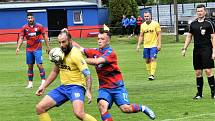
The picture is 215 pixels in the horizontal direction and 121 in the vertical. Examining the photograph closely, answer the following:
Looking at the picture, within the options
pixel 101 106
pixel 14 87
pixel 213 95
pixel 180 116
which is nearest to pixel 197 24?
pixel 213 95

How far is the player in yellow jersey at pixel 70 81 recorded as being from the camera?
30.3 ft

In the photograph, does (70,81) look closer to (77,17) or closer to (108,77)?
(108,77)

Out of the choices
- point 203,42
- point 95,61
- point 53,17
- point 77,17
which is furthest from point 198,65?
point 77,17

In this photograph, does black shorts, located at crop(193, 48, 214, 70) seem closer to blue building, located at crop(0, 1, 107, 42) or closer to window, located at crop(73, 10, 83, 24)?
blue building, located at crop(0, 1, 107, 42)

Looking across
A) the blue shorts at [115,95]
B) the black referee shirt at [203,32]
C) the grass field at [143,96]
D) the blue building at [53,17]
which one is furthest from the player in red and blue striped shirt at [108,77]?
the blue building at [53,17]

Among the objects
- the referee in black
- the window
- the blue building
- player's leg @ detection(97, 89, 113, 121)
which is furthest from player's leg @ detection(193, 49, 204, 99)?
the window

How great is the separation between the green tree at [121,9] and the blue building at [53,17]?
172cm

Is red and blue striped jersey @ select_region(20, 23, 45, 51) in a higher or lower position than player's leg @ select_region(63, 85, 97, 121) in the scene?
higher

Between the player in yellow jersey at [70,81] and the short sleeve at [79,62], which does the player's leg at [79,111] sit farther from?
the short sleeve at [79,62]

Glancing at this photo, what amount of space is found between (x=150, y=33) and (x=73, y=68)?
9.05 meters

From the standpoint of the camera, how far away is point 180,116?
11391 mm

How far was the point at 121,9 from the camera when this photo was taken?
2324 inches

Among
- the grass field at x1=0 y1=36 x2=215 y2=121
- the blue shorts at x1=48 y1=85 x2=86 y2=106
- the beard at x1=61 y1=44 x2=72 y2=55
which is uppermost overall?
the beard at x1=61 y1=44 x2=72 y2=55

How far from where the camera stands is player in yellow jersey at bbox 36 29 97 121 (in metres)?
9.23
